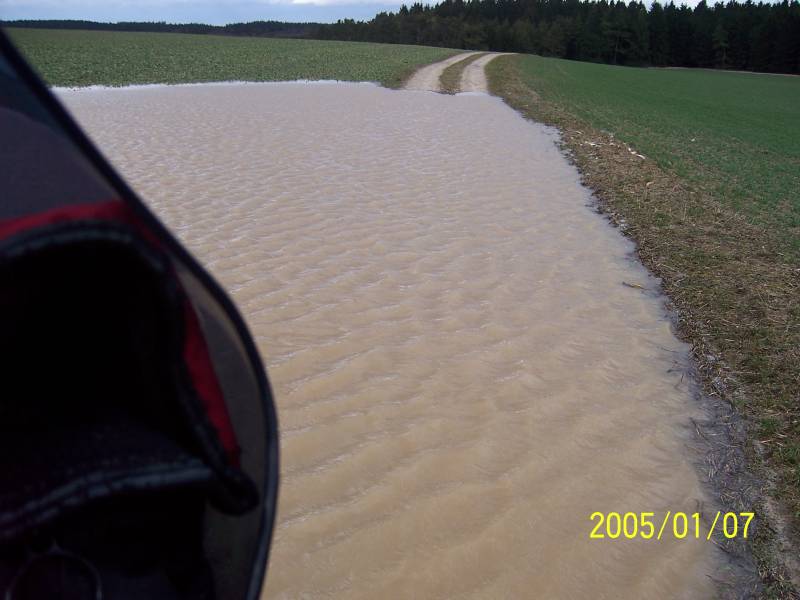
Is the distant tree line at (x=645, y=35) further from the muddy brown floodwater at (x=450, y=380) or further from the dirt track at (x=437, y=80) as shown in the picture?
the muddy brown floodwater at (x=450, y=380)

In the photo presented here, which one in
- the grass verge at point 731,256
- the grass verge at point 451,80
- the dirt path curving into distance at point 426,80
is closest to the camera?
the grass verge at point 731,256

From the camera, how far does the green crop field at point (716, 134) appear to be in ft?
29.9

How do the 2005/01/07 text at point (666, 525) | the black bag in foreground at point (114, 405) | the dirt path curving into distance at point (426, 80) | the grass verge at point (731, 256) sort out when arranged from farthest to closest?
the dirt path curving into distance at point (426, 80) → the grass verge at point (731, 256) → the 2005/01/07 text at point (666, 525) → the black bag in foreground at point (114, 405)

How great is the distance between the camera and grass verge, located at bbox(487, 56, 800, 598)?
3021mm

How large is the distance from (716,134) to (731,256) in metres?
13.1

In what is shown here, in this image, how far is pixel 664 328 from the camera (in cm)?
446

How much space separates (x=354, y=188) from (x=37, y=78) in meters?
6.71

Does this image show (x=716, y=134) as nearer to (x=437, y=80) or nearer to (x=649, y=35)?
(x=437, y=80)

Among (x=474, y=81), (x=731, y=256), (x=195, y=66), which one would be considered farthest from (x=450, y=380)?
(x=195, y=66)

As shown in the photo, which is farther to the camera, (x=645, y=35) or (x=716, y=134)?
(x=645, y=35)

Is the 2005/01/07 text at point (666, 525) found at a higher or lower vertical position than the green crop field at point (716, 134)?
lower

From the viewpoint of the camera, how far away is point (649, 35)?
73438 mm

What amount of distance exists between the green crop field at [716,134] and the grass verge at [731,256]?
0.20 ft

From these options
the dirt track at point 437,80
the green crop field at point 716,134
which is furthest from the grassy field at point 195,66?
the green crop field at point 716,134
